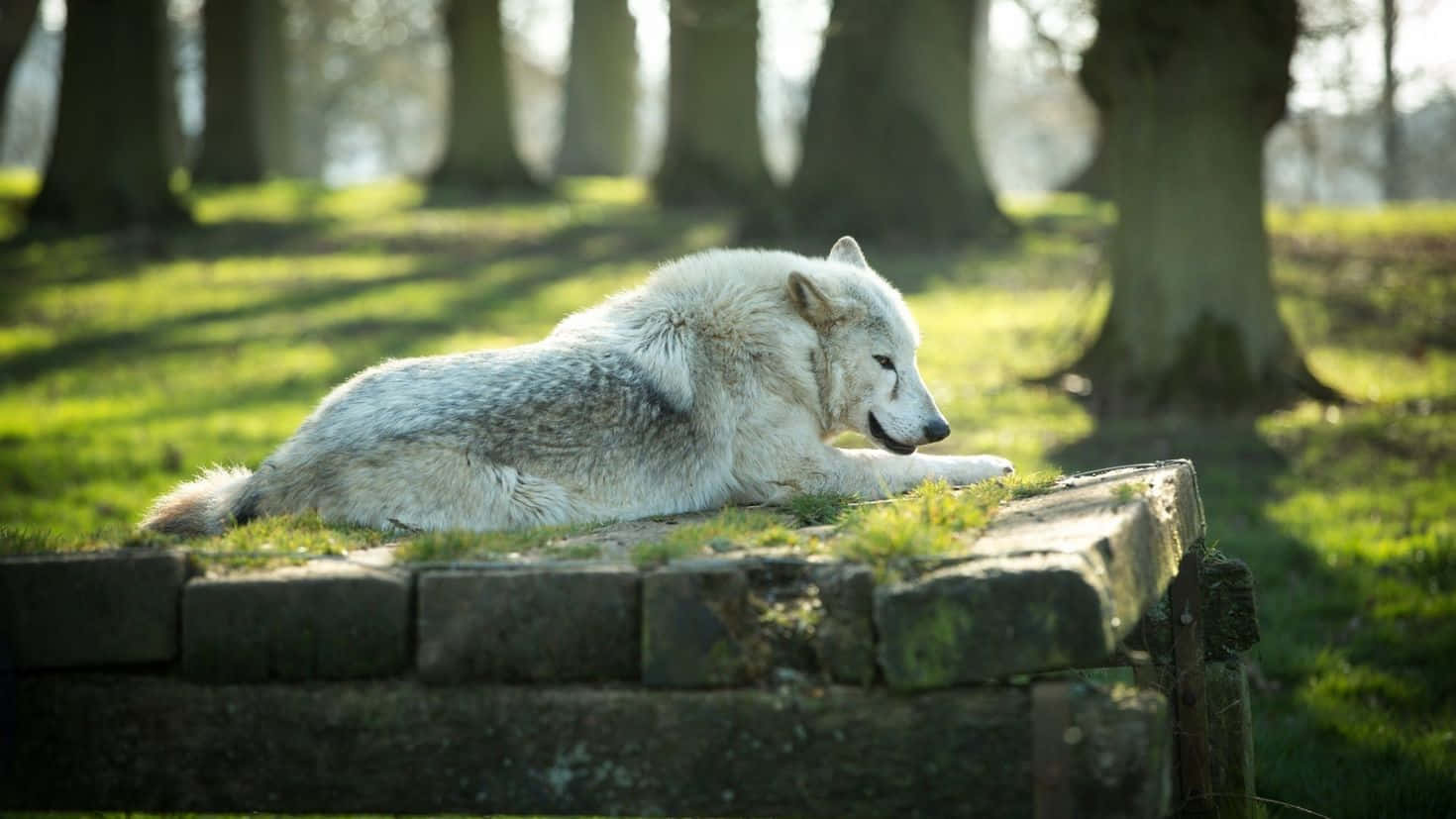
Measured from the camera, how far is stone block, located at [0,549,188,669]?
4047 mm

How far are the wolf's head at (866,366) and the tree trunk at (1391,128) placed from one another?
48.4ft

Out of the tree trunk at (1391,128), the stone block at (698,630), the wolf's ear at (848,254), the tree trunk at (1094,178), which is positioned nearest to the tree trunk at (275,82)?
the tree trunk at (1094,178)

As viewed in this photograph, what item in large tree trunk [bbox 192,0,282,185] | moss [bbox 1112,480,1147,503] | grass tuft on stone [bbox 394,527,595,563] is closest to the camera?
grass tuft on stone [bbox 394,527,595,563]

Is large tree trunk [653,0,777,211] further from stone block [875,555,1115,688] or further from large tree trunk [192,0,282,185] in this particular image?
stone block [875,555,1115,688]

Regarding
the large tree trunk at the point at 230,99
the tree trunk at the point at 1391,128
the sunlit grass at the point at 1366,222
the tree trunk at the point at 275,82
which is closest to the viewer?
the tree trunk at the point at 1391,128

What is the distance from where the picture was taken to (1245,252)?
488 inches

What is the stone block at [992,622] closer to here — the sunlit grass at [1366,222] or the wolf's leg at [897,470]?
the wolf's leg at [897,470]

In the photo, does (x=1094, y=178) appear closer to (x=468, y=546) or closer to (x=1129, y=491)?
(x=1129, y=491)

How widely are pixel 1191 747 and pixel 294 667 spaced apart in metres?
3.30

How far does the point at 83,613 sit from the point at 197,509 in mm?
1585

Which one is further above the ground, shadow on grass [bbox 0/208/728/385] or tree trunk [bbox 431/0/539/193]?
tree trunk [bbox 431/0/539/193]

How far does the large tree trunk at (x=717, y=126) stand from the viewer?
2578cm

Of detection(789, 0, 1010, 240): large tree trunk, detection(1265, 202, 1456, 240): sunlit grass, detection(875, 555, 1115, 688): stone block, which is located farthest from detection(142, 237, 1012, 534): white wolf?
detection(1265, 202, 1456, 240): sunlit grass

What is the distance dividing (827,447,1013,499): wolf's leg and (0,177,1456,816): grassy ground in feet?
6.20
